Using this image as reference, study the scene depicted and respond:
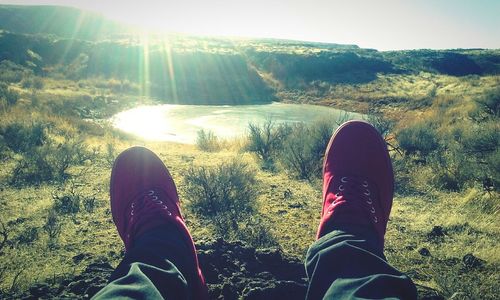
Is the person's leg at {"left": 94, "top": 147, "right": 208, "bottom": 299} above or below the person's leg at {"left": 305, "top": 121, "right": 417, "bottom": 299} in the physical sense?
below

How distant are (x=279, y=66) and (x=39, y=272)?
94.6 feet

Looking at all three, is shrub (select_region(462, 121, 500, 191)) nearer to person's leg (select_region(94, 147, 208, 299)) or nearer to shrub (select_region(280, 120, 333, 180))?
shrub (select_region(280, 120, 333, 180))

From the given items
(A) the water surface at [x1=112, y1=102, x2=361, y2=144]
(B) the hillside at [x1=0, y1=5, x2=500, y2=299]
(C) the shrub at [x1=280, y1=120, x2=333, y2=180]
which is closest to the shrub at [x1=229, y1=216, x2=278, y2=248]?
(B) the hillside at [x1=0, y1=5, x2=500, y2=299]

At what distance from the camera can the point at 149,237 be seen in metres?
1.61

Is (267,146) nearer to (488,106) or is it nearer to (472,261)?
(472,261)

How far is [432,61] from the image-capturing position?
3466cm

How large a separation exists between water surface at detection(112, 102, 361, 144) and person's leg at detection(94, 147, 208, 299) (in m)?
7.78

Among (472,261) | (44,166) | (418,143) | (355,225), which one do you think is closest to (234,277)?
(355,225)

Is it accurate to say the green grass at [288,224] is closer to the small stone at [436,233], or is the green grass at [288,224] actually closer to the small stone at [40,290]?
the small stone at [436,233]

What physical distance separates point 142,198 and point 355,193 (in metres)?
1.13

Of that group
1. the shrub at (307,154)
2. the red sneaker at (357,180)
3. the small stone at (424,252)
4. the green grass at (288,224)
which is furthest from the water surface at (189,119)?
the small stone at (424,252)

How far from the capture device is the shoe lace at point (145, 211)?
183 centimetres

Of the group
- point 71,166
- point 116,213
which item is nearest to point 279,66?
point 71,166

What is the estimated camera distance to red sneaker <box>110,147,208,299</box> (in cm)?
179
